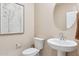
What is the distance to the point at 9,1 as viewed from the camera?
5.74ft

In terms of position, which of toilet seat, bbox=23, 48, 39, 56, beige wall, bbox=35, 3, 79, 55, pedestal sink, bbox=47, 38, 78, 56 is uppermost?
beige wall, bbox=35, 3, 79, 55

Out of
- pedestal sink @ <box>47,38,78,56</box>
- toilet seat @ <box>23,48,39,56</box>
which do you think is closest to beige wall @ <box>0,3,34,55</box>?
toilet seat @ <box>23,48,39,56</box>

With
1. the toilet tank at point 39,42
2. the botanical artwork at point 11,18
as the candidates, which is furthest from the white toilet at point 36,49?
the botanical artwork at point 11,18

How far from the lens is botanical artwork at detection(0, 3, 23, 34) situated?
66.8 inches

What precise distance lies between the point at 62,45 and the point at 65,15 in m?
0.40

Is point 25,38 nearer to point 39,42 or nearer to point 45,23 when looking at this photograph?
point 39,42

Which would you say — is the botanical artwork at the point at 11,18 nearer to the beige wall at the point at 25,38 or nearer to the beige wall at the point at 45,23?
the beige wall at the point at 25,38

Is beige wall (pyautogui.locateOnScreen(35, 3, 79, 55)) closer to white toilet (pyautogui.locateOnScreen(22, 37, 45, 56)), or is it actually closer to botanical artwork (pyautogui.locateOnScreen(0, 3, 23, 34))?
white toilet (pyautogui.locateOnScreen(22, 37, 45, 56))

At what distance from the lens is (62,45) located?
170 centimetres

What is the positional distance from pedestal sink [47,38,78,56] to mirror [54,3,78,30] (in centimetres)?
19

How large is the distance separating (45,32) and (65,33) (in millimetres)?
265

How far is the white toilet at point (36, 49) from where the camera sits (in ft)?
5.81

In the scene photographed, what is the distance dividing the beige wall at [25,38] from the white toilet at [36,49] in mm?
56

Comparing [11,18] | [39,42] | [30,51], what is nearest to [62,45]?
[39,42]
